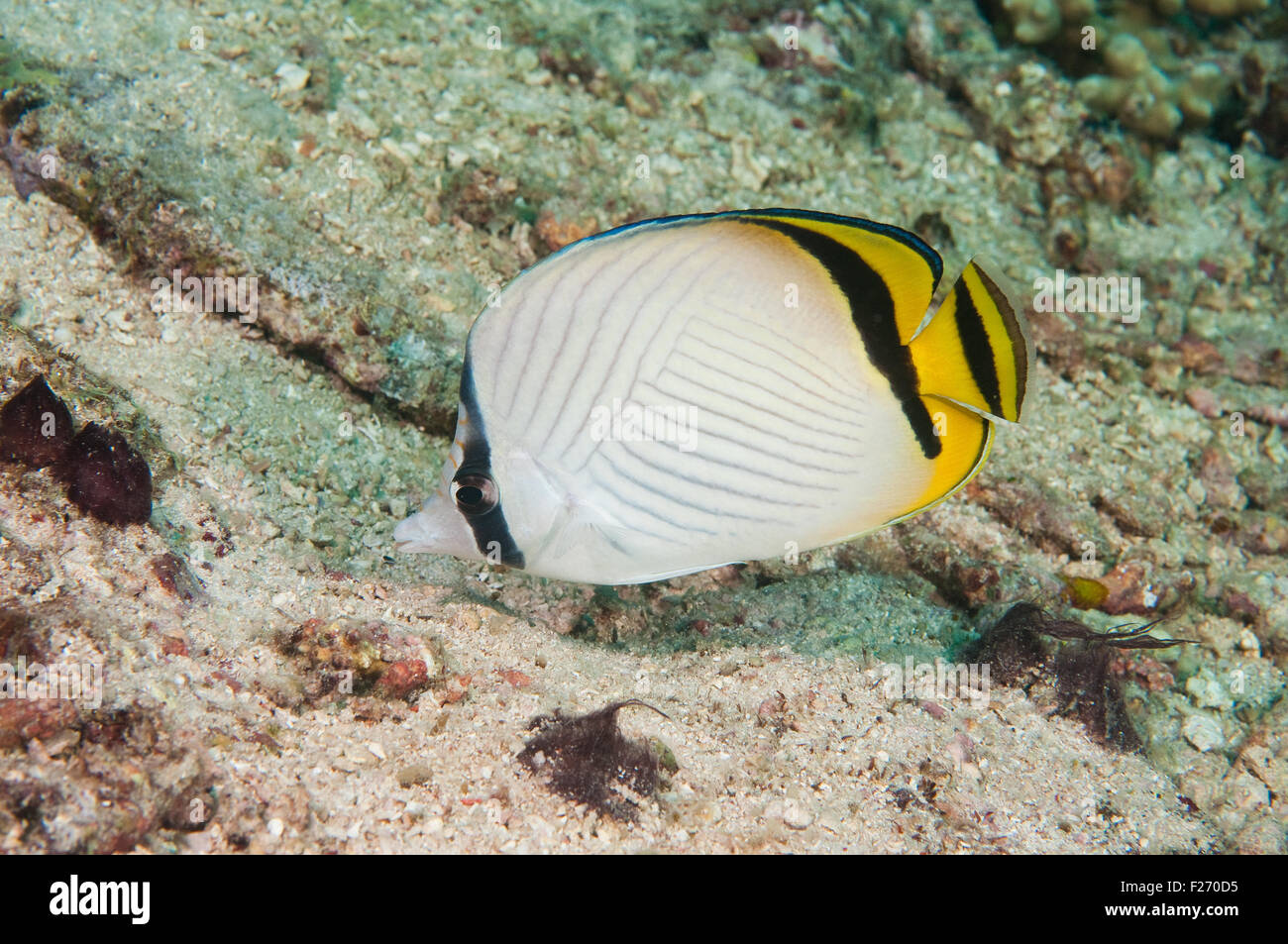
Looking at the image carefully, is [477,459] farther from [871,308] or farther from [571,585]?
[571,585]

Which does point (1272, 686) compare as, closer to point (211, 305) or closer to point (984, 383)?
point (984, 383)

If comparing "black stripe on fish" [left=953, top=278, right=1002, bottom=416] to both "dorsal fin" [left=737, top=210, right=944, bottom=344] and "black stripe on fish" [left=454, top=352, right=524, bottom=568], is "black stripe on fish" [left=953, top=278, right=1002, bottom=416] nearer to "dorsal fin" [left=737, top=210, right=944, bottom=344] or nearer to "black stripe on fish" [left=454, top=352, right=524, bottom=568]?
"dorsal fin" [left=737, top=210, right=944, bottom=344]

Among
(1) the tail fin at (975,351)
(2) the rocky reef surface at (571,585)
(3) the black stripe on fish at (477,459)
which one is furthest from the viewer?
(2) the rocky reef surface at (571,585)

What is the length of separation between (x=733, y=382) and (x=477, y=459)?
0.63 meters

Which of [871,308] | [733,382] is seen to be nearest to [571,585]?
[733,382]

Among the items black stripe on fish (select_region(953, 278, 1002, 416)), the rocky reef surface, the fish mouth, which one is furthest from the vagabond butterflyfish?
the rocky reef surface

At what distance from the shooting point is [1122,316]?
4465 millimetres

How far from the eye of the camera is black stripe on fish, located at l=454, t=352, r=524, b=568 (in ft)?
6.14

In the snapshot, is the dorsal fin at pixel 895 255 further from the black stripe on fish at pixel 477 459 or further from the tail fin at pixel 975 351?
the black stripe on fish at pixel 477 459

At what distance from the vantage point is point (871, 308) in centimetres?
175

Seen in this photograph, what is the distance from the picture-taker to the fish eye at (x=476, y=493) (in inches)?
73.7

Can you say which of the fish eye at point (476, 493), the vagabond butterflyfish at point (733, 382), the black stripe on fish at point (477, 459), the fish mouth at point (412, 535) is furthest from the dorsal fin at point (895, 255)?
the fish mouth at point (412, 535)
